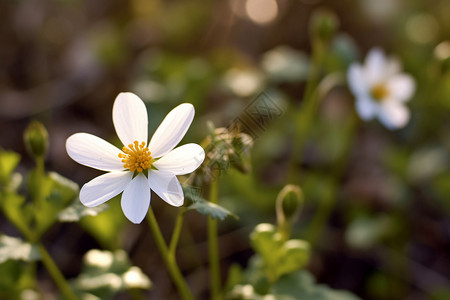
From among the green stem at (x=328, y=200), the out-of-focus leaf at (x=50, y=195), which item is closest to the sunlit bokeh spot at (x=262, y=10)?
the green stem at (x=328, y=200)

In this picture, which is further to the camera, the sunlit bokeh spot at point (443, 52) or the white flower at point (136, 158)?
the sunlit bokeh spot at point (443, 52)

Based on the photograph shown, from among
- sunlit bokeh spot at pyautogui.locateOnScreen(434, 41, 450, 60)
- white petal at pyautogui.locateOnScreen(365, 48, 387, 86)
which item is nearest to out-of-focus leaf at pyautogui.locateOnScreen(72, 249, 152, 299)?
white petal at pyautogui.locateOnScreen(365, 48, 387, 86)

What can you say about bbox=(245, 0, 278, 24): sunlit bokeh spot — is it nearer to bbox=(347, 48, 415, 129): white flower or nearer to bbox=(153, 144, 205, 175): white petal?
bbox=(347, 48, 415, 129): white flower

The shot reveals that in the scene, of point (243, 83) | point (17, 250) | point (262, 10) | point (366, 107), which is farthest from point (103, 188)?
point (262, 10)

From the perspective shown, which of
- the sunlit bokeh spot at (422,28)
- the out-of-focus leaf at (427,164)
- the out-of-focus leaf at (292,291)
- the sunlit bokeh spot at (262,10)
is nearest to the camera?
the out-of-focus leaf at (292,291)

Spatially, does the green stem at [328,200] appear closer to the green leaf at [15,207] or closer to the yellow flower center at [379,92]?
the yellow flower center at [379,92]

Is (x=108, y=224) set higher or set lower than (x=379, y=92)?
lower

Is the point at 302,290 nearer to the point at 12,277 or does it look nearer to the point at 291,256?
the point at 291,256
